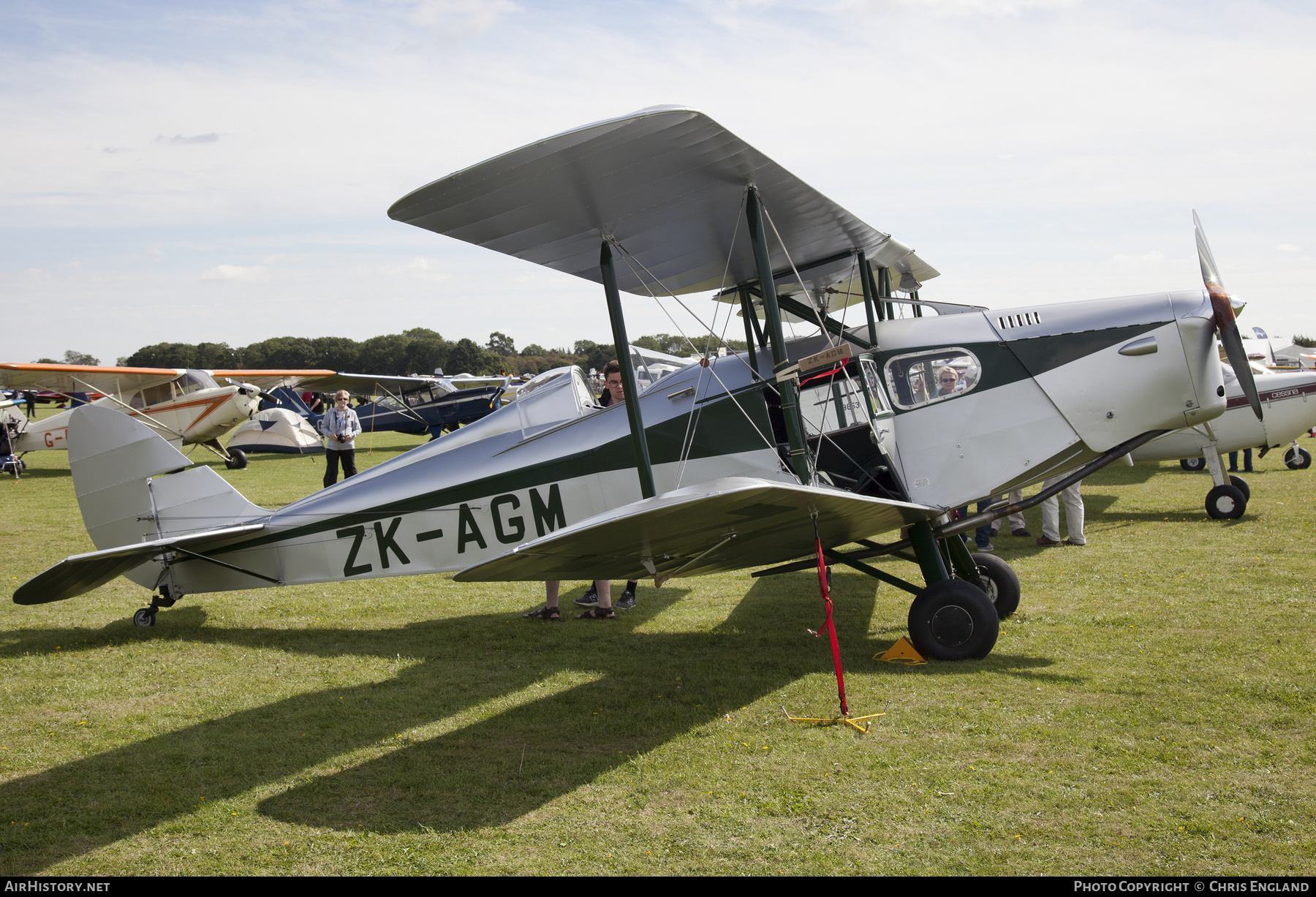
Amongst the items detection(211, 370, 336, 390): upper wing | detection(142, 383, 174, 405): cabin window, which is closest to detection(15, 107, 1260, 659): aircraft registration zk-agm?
detection(142, 383, 174, 405): cabin window

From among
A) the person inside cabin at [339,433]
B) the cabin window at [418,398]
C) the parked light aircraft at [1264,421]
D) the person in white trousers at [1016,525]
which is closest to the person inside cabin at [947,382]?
the person in white trousers at [1016,525]

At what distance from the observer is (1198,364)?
498 cm

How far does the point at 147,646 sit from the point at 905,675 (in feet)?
16.9

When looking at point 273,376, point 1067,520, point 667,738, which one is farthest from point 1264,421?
point 273,376

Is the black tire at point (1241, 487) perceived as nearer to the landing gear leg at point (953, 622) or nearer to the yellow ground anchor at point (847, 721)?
the landing gear leg at point (953, 622)

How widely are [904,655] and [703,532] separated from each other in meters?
1.85

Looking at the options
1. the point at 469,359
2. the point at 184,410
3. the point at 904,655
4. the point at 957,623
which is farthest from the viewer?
the point at 469,359

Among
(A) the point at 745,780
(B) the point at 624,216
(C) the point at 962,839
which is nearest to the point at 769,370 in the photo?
(B) the point at 624,216

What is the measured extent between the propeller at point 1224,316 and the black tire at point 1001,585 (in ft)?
6.21

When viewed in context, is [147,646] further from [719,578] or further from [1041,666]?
[1041,666]

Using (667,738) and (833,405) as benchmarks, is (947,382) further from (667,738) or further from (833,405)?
(667,738)

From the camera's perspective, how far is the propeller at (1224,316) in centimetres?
509

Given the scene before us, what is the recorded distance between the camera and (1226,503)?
970 cm

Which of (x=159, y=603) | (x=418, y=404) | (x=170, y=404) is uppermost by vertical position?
(x=170, y=404)
